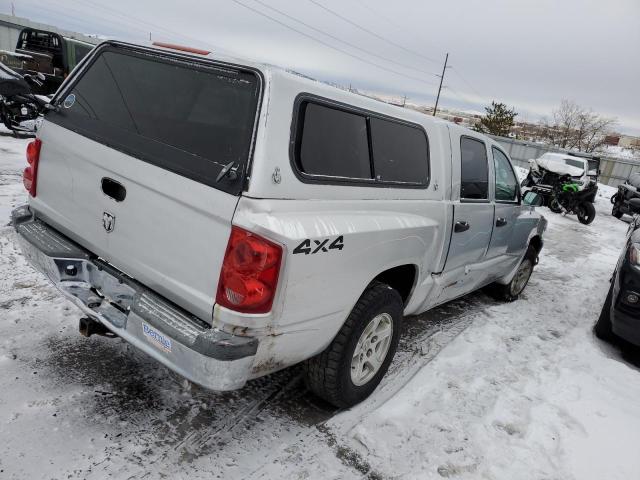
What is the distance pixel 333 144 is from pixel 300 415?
1.65 meters

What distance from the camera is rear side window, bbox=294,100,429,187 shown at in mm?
2297

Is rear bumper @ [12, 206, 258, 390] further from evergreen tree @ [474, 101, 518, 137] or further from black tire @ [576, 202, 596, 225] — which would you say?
evergreen tree @ [474, 101, 518, 137]

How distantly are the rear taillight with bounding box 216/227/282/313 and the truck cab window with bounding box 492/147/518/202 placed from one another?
9.68 feet

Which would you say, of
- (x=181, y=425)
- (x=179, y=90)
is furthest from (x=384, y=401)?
(x=179, y=90)

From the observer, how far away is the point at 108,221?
2.43m

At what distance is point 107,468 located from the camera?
223 centimetres

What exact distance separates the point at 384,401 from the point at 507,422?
0.83 meters

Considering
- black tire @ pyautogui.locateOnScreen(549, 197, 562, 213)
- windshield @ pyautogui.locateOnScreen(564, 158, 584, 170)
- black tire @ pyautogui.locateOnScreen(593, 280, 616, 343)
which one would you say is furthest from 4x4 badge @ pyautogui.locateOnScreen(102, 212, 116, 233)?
windshield @ pyautogui.locateOnScreen(564, 158, 584, 170)

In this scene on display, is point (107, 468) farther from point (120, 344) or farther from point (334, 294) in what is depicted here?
point (334, 294)

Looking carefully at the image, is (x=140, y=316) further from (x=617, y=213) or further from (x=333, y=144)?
(x=617, y=213)

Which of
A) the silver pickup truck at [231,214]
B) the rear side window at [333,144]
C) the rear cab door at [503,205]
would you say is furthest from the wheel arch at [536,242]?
the rear side window at [333,144]

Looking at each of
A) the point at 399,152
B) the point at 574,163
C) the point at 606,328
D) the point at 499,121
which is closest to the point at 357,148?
the point at 399,152

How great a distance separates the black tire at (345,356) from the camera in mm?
2672

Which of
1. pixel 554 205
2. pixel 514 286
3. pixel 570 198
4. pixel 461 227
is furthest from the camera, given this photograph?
pixel 554 205
